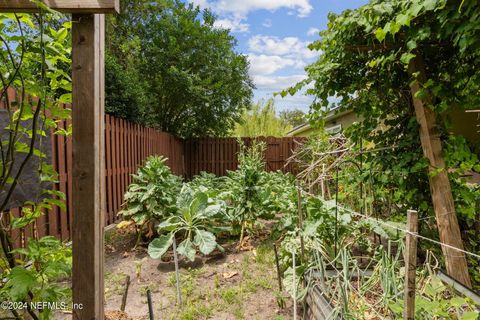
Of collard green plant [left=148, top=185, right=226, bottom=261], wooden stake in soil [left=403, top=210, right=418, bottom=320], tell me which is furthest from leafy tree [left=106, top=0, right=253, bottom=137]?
wooden stake in soil [left=403, top=210, right=418, bottom=320]

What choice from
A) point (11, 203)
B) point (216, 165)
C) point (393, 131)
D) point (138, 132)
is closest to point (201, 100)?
point (216, 165)

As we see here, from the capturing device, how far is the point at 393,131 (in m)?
2.60

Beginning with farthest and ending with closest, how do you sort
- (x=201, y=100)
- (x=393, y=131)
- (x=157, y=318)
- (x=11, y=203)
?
(x=201, y=100) < (x=393, y=131) < (x=157, y=318) < (x=11, y=203)

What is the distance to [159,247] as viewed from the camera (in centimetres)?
303

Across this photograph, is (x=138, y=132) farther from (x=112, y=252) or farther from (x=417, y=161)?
(x=417, y=161)

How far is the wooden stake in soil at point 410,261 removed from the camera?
1.20m

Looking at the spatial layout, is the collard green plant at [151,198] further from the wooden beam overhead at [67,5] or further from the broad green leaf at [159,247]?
the wooden beam overhead at [67,5]

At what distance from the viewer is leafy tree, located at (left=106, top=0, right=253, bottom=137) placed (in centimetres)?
1012

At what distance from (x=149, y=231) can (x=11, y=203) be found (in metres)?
2.40

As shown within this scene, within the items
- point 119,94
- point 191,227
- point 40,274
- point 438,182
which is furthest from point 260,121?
point 40,274

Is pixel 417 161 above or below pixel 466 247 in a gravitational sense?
above

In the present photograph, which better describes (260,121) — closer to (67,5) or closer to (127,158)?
(127,158)

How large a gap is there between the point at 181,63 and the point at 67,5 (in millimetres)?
9731

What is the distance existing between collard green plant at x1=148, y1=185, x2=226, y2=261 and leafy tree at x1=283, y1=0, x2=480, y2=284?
1.55 metres
